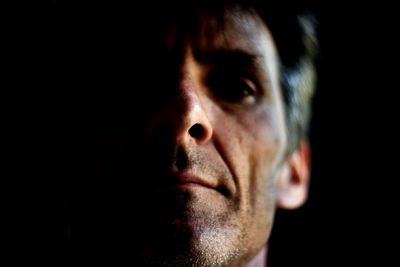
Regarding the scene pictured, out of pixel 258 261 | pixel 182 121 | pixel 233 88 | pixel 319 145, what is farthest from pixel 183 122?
pixel 319 145

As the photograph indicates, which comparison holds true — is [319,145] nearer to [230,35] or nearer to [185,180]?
[230,35]

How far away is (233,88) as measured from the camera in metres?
0.96

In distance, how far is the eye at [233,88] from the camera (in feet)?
3.07

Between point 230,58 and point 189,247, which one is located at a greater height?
point 230,58

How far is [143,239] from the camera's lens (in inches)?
30.7

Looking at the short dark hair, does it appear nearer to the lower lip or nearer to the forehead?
the forehead

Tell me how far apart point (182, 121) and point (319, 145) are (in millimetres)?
800

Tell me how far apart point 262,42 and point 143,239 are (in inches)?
22.3

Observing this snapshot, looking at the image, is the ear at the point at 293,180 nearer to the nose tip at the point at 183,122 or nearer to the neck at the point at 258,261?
the neck at the point at 258,261

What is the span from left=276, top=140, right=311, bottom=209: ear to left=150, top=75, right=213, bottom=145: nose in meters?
0.32

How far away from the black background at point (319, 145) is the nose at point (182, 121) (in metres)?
0.32

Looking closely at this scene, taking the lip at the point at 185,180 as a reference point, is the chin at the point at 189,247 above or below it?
below

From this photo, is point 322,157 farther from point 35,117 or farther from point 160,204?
point 35,117

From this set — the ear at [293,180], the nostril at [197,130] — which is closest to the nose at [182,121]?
the nostril at [197,130]
